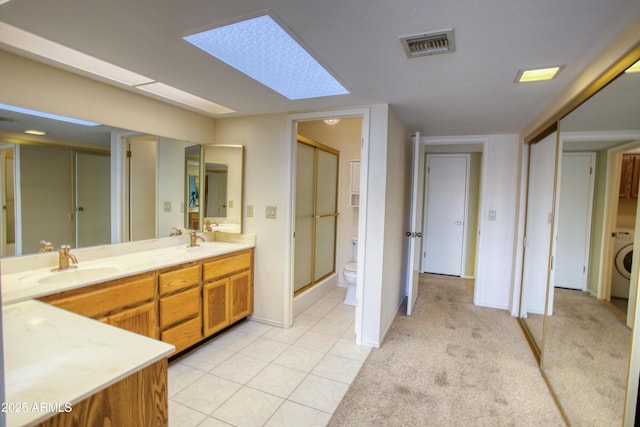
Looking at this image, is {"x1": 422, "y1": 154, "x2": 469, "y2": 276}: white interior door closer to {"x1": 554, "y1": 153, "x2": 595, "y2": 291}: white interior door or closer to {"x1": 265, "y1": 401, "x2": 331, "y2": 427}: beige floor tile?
{"x1": 554, "y1": 153, "x2": 595, "y2": 291}: white interior door

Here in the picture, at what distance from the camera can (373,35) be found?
1516 millimetres

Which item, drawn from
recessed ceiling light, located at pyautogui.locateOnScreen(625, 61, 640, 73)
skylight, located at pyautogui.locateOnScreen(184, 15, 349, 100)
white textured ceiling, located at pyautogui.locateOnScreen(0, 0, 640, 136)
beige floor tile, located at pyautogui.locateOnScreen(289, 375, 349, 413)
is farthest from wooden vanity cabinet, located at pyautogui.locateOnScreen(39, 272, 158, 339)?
recessed ceiling light, located at pyautogui.locateOnScreen(625, 61, 640, 73)

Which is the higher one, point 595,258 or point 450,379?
point 595,258

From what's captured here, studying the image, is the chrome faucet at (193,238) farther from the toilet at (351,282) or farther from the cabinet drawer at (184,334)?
the toilet at (351,282)

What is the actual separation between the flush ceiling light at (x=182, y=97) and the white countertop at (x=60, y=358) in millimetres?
1806

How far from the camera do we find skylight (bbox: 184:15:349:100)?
1.53 m

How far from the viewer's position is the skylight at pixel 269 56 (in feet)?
5.03

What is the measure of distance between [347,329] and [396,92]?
2265mm

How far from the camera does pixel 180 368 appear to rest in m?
2.40

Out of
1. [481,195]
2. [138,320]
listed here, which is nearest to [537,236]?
[481,195]

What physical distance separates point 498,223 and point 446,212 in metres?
1.41

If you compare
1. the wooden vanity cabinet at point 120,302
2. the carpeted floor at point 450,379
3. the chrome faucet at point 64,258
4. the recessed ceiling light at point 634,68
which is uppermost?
the recessed ceiling light at point 634,68

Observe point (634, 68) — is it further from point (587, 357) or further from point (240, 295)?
point (240, 295)

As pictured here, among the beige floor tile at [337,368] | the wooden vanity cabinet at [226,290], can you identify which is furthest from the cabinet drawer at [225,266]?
the beige floor tile at [337,368]
